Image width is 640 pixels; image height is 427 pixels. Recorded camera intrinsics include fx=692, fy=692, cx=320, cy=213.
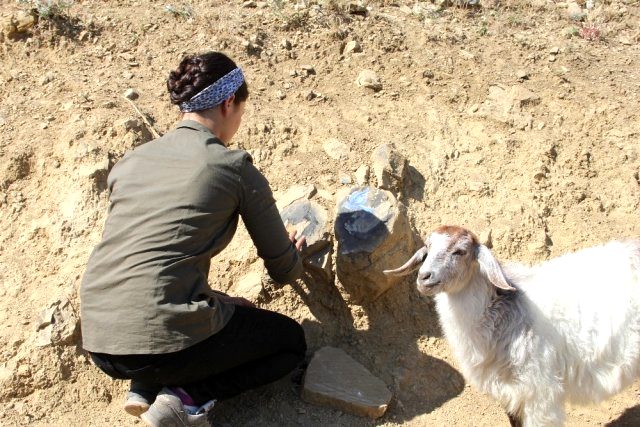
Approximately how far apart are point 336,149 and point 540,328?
2270 millimetres

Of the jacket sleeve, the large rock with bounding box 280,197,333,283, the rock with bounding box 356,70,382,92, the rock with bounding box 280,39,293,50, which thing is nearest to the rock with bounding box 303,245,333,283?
the large rock with bounding box 280,197,333,283

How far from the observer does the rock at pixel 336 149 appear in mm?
5391

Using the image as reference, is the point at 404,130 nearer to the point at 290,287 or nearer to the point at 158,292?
the point at 290,287

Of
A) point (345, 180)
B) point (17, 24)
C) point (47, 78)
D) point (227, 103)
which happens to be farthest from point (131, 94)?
point (227, 103)

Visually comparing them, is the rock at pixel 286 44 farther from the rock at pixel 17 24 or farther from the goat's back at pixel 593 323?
the goat's back at pixel 593 323

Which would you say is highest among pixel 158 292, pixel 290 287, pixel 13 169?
pixel 158 292

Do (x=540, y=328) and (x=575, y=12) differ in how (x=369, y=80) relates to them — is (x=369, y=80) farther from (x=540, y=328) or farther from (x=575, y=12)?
(x=540, y=328)

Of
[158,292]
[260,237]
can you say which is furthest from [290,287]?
[158,292]

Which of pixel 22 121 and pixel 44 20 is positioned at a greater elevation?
pixel 44 20

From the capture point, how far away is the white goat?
375 centimetres

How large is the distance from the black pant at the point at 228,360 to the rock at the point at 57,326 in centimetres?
85

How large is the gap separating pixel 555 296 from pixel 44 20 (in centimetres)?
480

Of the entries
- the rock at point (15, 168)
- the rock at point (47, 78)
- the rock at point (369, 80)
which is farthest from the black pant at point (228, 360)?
the rock at point (47, 78)

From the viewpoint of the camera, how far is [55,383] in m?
4.30
